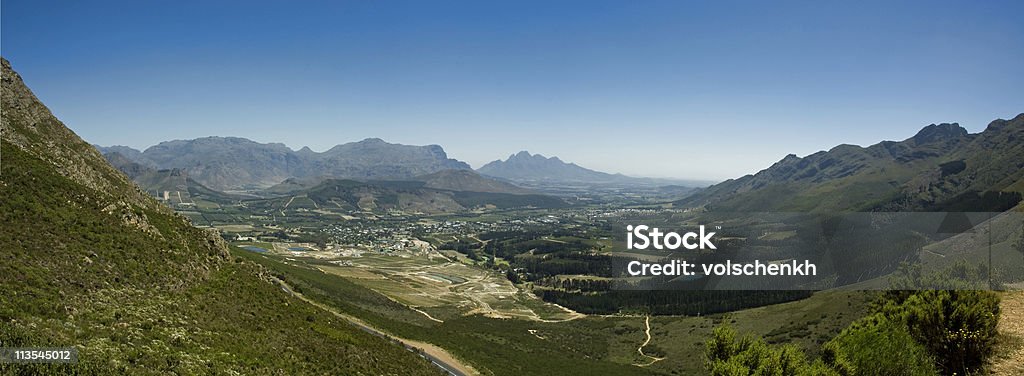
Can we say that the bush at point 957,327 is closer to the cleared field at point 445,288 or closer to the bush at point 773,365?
the bush at point 773,365

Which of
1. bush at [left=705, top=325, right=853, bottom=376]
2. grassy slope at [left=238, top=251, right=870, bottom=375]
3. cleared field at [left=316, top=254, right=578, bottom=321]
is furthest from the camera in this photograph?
cleared field at [left=316, top=254, right=578, bottom=321]

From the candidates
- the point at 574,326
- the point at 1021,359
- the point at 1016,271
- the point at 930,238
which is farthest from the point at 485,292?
the point at 1021,359

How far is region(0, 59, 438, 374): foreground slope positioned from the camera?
795 inches

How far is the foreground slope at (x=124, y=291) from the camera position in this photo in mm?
20188

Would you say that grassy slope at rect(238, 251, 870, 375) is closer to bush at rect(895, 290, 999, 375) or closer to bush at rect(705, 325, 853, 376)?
bush at rect(705, 325, 853, 376)

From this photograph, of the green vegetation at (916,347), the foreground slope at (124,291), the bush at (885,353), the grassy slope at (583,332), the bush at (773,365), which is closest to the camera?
the foreground slope at (124,291)

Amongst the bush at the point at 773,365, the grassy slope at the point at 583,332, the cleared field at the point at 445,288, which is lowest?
the cleared field at the point at 445,288

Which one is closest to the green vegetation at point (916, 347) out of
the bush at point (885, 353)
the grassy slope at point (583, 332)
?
the bush at point (885, 353)

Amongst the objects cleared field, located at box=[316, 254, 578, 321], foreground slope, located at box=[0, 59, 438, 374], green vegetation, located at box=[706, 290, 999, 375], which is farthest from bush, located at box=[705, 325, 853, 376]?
cleared field, located at box=[316, 254, 578, 321]

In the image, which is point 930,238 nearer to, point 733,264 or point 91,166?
point 733,264

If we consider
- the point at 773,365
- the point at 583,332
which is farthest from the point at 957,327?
the point at 583,332

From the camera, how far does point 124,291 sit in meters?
26.1

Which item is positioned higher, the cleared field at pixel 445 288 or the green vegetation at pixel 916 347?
the green vegetation at pixel 916 347

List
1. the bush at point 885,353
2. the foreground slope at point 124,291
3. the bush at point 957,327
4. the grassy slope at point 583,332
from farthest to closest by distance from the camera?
1. the grassy slope at point 583,332
2. the bush at point 957,327
3. the bush at point 885,353
4. the foreground slope at point 124,291
